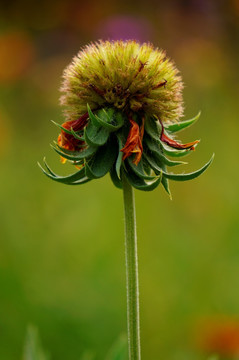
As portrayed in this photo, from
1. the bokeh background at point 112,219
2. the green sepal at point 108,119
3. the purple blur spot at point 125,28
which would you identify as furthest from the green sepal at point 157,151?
the purple blur spot at point 125,28

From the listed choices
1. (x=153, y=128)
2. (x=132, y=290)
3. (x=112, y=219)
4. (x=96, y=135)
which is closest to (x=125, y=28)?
(x=112, y=219)

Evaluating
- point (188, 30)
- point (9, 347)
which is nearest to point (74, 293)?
point (9, 347)

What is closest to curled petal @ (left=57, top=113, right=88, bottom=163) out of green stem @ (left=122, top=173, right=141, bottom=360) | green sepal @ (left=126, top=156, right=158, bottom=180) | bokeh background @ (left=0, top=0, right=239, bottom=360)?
green sepal @ (left=126, top=156, right=158, bottom=180)

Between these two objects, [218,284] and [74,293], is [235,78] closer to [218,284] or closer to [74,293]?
[218,284]

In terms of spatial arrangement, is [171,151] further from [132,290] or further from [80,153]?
[132,290]

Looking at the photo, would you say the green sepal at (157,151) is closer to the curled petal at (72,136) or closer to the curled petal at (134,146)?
the curled petal at (134,146)

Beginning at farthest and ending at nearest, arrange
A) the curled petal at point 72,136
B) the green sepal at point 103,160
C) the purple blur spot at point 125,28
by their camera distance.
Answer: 1. the purple blur spot at point 125,28
2. the curled petal at point 72,136
3. the green sepal at point 103,160
